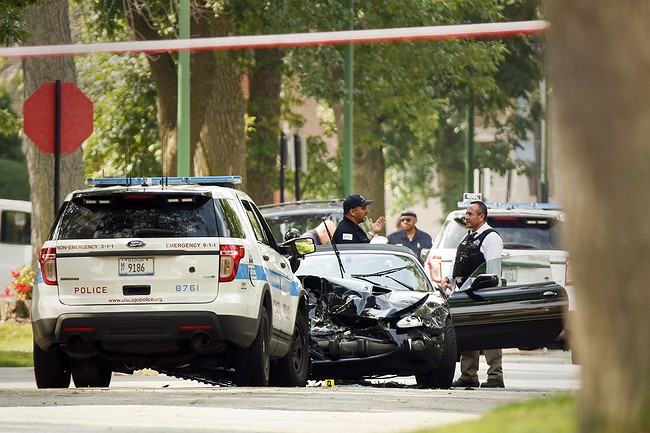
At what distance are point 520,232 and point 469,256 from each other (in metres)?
3.07

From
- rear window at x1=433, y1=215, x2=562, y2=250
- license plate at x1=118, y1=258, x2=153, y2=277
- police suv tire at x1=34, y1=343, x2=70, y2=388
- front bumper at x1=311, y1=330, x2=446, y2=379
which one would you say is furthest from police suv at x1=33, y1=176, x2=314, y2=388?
rear window at x1=433, y1=215, x2=562, y2=250

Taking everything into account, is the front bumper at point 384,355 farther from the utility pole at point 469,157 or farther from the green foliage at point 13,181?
the green foliage at point 13,181

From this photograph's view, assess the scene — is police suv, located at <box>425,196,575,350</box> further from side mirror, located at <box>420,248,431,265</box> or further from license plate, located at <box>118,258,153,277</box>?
license plate, located at <box>118,258,153,277</box>

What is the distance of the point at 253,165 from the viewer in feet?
107

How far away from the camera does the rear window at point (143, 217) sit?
1237cm

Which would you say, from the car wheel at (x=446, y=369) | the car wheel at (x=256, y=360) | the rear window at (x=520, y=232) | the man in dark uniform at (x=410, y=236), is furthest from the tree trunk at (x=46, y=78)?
the car wheel at (x=256, y=360)

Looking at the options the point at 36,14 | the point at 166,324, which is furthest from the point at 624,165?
the point at 36,14

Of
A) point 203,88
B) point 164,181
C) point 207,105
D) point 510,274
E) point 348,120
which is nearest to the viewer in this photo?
point 164,181

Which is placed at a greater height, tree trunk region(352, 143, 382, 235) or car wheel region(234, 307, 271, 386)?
tree trunk region(352, 143, 382, 235)

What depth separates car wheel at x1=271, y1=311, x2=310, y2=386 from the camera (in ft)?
45.2

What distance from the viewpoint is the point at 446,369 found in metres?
14.7

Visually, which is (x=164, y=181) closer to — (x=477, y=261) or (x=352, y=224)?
(x=477, y=261)

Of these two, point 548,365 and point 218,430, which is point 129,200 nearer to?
point 218,430

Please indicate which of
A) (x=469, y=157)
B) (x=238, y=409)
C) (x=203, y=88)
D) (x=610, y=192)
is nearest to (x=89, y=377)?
(x=238, y=409)
